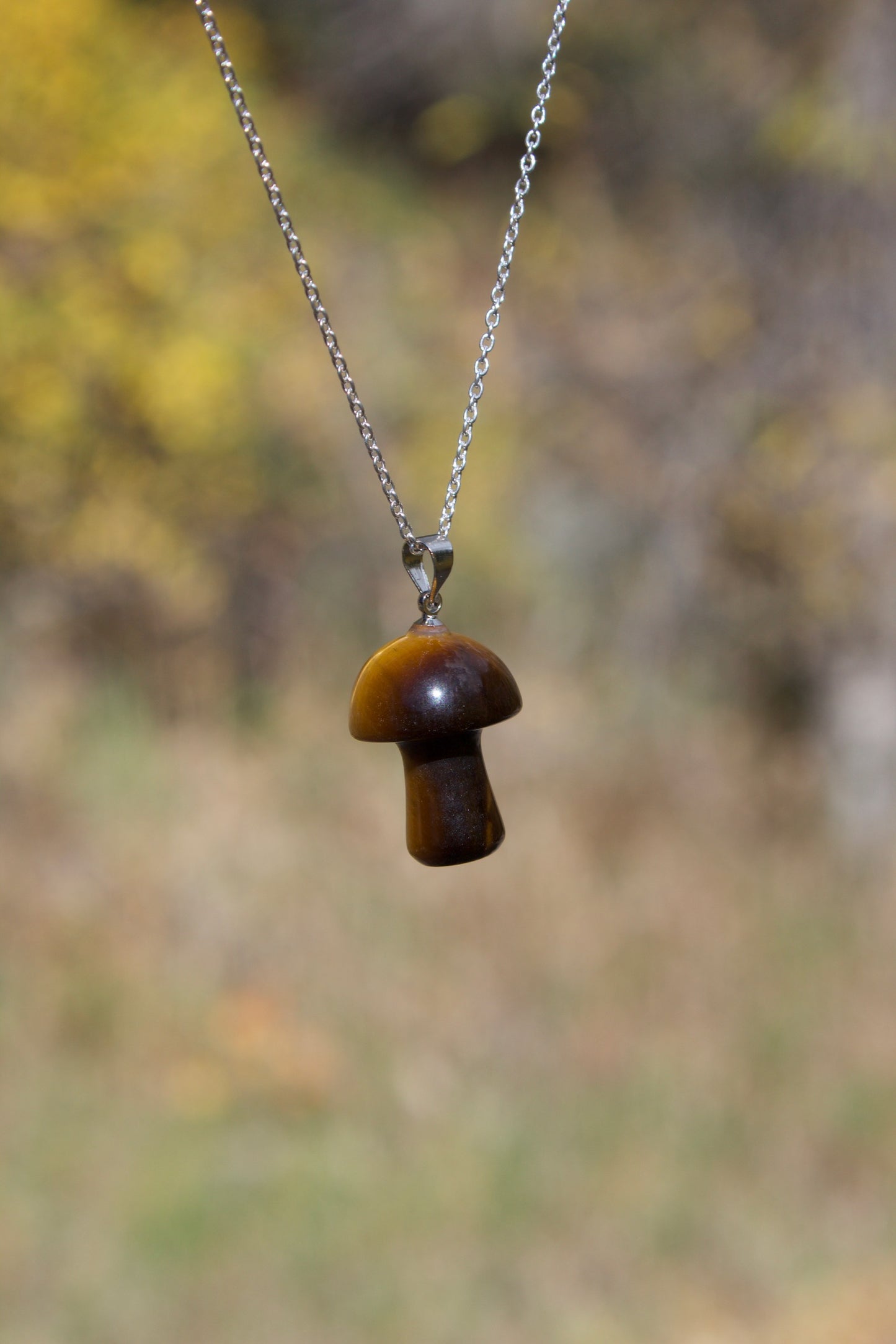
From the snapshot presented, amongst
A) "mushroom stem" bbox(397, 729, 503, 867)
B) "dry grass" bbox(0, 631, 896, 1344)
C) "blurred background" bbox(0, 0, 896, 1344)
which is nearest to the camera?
"mushroom stem" bbox(397, 729, 503, 867)

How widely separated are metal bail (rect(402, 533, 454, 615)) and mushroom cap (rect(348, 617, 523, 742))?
0.07 m

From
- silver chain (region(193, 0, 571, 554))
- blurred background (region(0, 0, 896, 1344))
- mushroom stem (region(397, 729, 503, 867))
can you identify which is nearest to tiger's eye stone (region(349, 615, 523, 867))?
mushroom stem (region(397, 729, 503, 867))

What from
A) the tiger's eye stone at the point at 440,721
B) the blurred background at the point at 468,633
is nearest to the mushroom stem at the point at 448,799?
the tiger's eye stone at the point at 440,721

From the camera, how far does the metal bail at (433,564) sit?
1.51 metres

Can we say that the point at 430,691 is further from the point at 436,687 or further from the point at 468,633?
the point at 468,633

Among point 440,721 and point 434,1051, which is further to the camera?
point 434,1051

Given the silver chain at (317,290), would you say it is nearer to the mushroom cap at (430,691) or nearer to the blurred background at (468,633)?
the mushroom cap at (430,691)

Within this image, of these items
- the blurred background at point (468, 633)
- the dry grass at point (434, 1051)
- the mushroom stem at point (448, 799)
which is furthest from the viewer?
the blurred background at point (468, 633)

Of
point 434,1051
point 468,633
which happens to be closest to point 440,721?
point 434,1051

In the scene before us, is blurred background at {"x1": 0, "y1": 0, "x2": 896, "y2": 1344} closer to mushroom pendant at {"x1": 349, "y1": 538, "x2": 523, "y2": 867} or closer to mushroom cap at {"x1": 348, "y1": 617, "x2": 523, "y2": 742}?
mushroom pendant at {"x1": 349, "y1": 538, "x2": 523, "y2": 867}

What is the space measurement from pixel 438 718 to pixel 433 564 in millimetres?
178

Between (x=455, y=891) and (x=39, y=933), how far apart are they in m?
1.50

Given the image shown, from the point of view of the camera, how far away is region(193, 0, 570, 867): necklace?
146 centimetres

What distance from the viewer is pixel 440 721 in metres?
1.45
